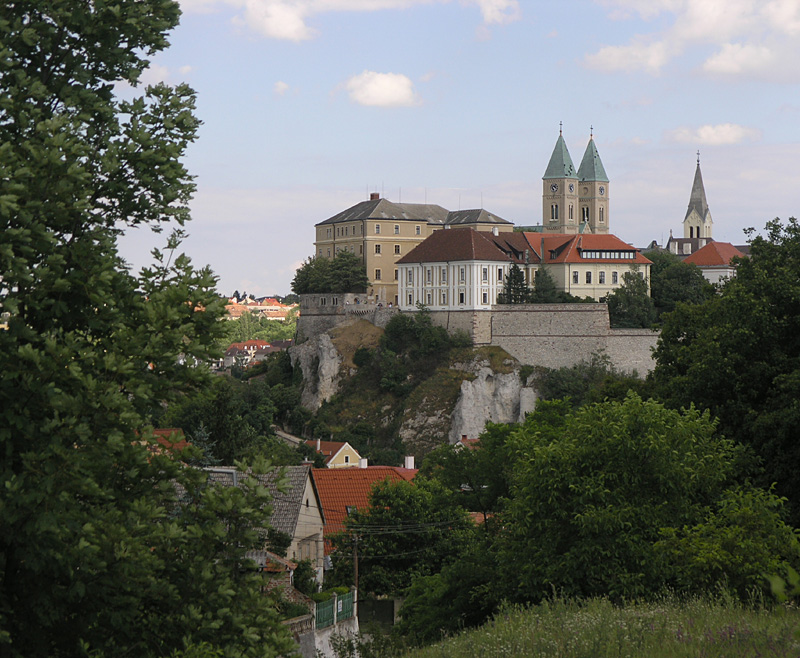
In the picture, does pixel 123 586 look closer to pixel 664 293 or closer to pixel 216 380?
pixel 216 380

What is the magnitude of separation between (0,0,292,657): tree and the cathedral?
103545mm

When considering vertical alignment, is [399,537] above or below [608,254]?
below

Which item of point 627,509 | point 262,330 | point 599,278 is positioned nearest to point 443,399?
point 599,278

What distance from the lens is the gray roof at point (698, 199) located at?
526 ft

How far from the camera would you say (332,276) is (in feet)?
292

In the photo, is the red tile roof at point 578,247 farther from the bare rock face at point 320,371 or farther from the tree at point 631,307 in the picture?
the bare rock face at point 320,371

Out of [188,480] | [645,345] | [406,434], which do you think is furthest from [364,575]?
[645,345]

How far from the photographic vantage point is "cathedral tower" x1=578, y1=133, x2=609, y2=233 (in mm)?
115688

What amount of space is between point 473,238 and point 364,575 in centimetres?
5334

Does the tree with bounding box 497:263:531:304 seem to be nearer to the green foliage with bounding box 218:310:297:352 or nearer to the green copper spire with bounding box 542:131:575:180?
the green copper spire with bounding box 542:131:575:180

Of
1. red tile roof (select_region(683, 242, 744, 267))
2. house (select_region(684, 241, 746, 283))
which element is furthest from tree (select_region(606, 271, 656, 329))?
red tile roof (select_region(683, 242, 744, 267))

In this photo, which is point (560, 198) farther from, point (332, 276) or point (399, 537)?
point (399, 537)

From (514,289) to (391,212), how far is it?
65.0ft

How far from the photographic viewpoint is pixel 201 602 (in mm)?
8719
